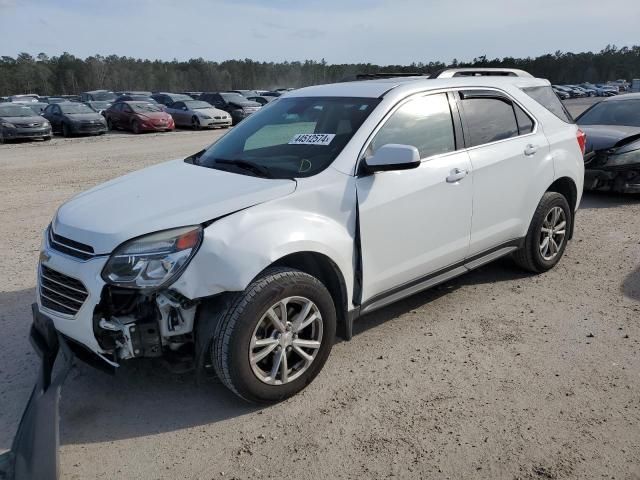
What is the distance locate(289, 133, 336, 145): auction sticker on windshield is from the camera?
374 centimetres

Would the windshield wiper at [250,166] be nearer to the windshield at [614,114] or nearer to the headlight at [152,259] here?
the headlight at [152,259]

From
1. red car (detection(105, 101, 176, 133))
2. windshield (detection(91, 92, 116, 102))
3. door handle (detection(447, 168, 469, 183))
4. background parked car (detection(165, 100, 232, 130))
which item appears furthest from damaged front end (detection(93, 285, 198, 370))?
windshield (detection(91, 92, 116, 102))

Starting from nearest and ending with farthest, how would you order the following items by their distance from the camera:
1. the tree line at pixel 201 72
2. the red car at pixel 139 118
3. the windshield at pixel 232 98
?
1. the red car at pixel 139 118
2. the windshield at pixel 232 98
3. the tree line at pixel 201 72

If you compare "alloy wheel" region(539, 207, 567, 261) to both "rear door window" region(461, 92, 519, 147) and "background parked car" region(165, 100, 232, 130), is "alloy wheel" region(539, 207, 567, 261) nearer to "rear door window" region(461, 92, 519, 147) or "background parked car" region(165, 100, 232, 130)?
"rear door window" region(461, 92, 519, 147)

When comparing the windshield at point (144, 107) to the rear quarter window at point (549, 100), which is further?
the windshield at point (144, 107)

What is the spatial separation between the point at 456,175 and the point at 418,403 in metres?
1.70

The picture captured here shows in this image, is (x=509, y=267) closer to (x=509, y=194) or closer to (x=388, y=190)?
(x=509, y=194)

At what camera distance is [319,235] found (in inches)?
128

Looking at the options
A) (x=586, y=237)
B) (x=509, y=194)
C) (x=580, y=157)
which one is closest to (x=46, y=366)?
(x=509, y=194)

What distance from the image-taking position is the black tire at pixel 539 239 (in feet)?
16.1

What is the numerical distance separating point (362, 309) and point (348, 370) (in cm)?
42

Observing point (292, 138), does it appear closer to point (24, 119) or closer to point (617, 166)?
point (617, 166)

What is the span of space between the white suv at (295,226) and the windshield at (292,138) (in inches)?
0.7

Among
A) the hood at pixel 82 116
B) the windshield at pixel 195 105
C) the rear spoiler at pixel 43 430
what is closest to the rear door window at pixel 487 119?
the rear spoiler at pixel 43 430
